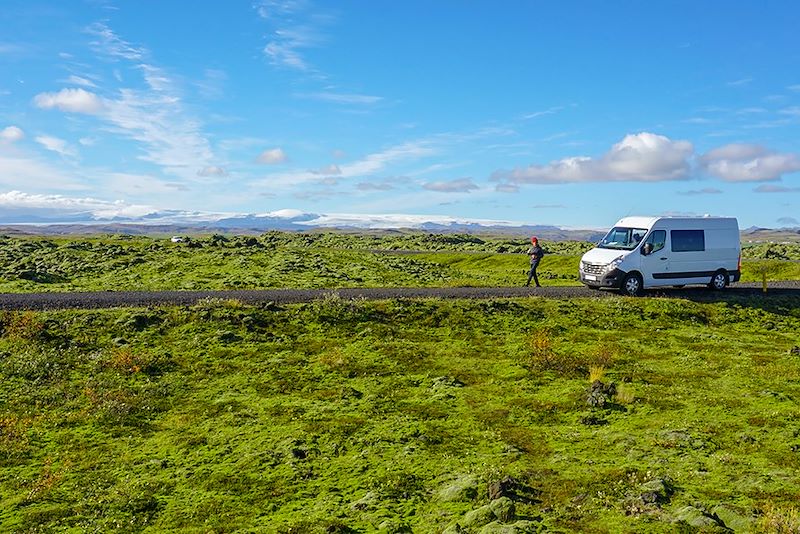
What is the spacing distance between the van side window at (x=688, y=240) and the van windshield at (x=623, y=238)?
1.57 m

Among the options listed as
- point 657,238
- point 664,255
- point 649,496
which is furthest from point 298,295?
point 649,496

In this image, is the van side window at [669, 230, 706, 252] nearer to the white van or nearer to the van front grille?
the white van

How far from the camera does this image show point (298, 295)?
27.4 metres

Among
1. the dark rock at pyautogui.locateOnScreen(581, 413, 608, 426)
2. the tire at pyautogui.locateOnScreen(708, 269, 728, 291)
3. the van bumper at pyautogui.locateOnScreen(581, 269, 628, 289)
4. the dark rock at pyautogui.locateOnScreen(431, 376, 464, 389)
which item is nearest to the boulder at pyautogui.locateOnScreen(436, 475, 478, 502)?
the dark rock at pyautogui.locateOnScreen(581, 413, 608, 426)

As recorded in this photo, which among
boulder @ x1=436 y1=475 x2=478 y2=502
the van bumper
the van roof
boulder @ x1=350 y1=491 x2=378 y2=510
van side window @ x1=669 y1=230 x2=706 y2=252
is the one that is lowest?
boulder @ x1=350 y1=491 x2=378 y2=510

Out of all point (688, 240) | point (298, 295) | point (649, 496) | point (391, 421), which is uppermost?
point (688, 240)

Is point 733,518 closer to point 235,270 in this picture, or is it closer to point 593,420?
point 593,420

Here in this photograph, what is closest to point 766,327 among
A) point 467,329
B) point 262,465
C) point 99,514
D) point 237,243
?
point 467,329

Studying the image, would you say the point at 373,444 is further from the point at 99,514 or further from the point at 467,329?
the point at 467,329

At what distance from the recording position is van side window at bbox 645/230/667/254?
2772cm

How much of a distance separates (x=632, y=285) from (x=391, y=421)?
1780 centimetres

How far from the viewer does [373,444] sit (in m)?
12.8

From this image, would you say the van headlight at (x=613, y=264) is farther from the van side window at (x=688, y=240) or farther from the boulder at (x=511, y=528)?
the boulder at (x=511, y=528)

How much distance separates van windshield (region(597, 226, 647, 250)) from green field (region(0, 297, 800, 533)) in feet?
18.2
